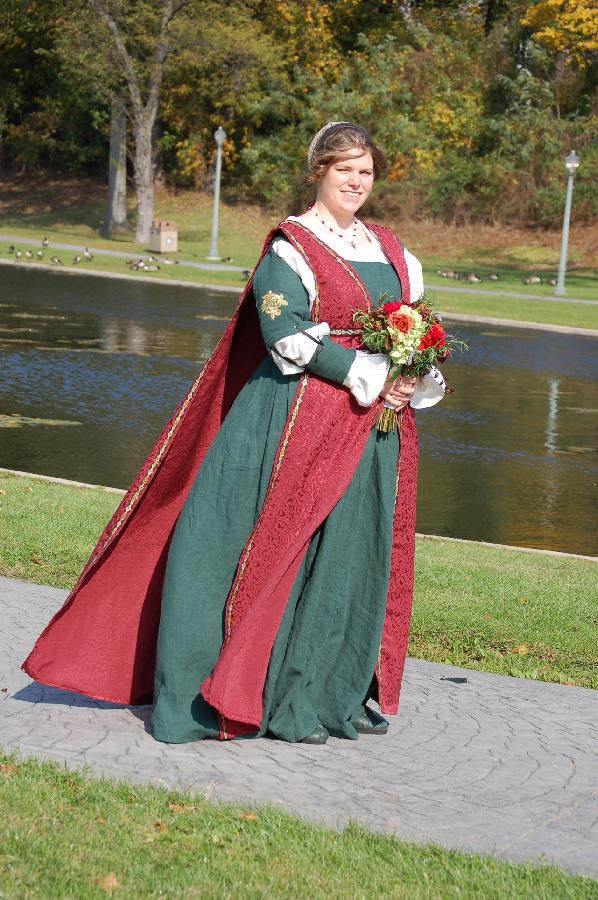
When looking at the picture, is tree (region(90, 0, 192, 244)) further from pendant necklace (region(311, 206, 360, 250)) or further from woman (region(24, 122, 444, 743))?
woman (region(24, 122, 444, 743))

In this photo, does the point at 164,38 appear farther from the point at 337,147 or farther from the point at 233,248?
the point at 337,147

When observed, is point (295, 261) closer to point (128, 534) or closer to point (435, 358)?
point (435, 358)

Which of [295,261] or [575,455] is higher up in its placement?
[295,261]

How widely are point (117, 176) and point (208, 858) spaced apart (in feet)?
141

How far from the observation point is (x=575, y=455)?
1345 cm

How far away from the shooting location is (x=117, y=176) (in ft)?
148

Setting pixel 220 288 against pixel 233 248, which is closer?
pixel 220 288

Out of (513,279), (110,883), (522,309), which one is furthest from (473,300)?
(110,883)

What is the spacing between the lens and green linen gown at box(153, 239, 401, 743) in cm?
473

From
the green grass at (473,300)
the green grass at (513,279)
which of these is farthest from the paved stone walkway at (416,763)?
the green grass at (513,279)

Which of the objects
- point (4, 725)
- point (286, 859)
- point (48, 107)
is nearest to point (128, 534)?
point (4, 725)

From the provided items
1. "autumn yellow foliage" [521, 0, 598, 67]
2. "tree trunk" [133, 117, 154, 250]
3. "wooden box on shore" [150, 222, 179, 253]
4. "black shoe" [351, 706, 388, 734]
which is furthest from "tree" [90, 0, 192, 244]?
"black shoe" [351, 706, 388, 734]

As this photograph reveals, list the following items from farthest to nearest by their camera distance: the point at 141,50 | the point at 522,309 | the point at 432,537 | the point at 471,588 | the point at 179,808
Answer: the point at 141,50, the point at 522,309, the point at 432,537, the point at 471,588, the point at 179,808

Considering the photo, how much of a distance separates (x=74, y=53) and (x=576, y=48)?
653 inches
